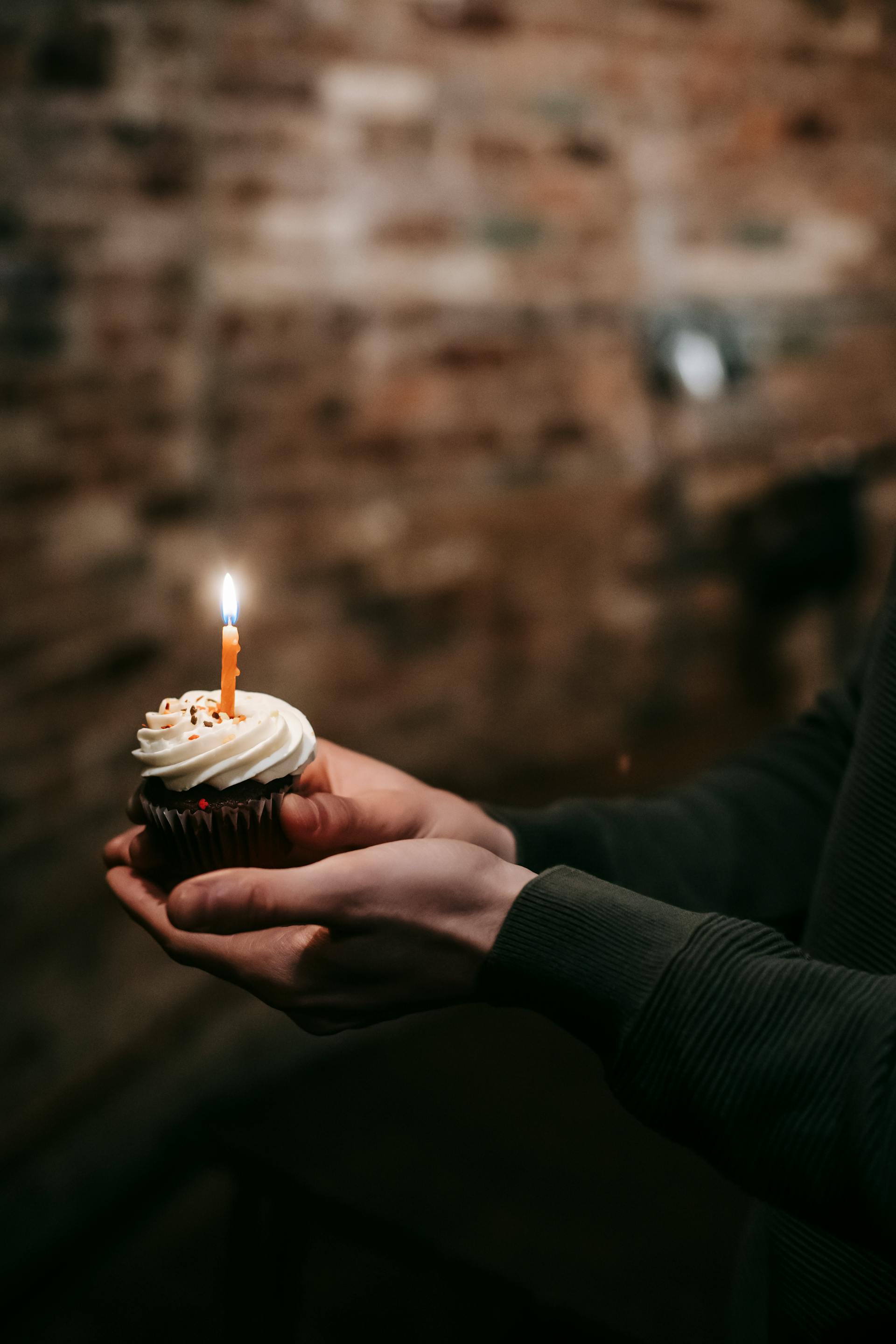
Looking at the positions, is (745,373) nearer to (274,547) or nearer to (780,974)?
(274,547)

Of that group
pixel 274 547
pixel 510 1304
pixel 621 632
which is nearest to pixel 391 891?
pixel 510 1304

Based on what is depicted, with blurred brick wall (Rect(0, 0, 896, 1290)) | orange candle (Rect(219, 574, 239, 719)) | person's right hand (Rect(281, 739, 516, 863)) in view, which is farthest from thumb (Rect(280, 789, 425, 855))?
blurred brick wall (Rect(0, 0, 896, 1290))

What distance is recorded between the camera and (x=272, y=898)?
2.66ft

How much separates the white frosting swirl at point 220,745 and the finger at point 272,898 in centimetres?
18

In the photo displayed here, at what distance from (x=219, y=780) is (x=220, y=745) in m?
0.03

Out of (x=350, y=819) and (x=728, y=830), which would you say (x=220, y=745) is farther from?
(x=728, y=830)

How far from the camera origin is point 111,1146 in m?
2.18

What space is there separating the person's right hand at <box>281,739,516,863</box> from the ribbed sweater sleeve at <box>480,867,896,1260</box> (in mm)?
166

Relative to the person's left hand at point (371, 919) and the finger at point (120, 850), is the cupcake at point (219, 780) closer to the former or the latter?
the finger at point (120, 850)

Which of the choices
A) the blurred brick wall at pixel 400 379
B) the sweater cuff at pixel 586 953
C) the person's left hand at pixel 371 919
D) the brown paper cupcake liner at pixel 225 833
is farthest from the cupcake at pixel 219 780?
the blurred brick wall at pixel 400 379

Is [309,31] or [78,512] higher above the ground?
[309,31]

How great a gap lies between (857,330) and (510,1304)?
2.58m

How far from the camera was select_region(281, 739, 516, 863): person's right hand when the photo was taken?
92 cm

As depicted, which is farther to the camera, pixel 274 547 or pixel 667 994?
pixel 274 547
